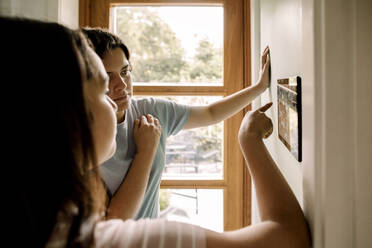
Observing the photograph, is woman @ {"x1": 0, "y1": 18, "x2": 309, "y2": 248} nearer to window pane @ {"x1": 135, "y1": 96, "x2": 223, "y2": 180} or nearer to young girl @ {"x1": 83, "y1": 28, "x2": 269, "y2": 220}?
young girl @ {"x1": 83, "y1": 28, "x2": 269, "y2": 220}

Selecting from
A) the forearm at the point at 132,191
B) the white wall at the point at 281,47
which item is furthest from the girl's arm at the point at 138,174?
the white wall at the point at 281,47

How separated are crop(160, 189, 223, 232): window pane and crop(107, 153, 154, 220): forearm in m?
0.59

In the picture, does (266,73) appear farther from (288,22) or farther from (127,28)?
(127,28)

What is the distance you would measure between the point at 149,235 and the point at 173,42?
3.50 feet

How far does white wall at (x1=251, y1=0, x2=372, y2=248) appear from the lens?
469mm

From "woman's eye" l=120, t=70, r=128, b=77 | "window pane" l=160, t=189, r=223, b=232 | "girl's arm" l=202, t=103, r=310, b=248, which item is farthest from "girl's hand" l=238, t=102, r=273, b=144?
"window pane" l=160, t=189, r=223, b=232

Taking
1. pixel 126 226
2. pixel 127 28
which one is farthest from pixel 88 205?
pixel 127 28

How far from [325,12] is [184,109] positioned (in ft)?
2.14

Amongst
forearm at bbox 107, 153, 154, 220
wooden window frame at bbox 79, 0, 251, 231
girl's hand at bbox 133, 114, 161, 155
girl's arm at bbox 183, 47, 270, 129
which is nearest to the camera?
forearm at bbox 107, 153, 154, 220

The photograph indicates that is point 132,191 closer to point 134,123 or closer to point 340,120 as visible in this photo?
point 134,123

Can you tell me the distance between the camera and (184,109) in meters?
1.06

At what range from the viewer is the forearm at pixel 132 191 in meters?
0.79

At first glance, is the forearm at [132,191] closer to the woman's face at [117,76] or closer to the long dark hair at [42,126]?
the woman's face at [117,76]

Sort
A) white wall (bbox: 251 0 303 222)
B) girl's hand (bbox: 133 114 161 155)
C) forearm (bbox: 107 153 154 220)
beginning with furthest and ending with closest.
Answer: girl's hand (bbox: 133 114 161 155) → forearm (bbox: 107 153 154 220) → white wall (bbox: 251 0 303 222)
